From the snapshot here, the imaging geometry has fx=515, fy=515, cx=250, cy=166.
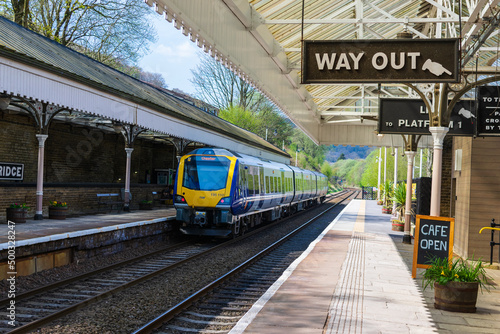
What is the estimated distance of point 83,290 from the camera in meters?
9.16

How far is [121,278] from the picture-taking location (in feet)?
34.0

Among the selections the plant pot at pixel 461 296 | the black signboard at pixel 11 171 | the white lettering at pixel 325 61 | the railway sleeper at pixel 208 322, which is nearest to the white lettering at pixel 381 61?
the white lettering at pixel 325 61

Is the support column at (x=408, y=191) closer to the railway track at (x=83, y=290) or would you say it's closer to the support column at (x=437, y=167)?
the railway track at (x=83, y=290)

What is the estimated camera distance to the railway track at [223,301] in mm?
6992

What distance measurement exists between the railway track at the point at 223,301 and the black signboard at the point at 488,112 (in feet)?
16.0

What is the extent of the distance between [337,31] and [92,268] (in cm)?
900

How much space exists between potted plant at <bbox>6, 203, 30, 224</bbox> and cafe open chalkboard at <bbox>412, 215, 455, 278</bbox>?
33.4 feet

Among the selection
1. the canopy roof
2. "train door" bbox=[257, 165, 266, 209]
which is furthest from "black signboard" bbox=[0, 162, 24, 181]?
"train door" bbox=[257, 165, 266, 209]

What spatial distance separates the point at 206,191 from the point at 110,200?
18.6 feet

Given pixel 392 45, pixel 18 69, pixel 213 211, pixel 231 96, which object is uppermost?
pixel 231 96

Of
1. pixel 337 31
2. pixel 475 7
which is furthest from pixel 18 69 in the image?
pixel 475 7

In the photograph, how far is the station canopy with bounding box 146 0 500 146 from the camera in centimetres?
814

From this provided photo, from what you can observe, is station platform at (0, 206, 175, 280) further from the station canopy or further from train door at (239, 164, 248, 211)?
Answer: the station canopy

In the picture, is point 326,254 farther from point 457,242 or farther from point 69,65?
point 69,65
